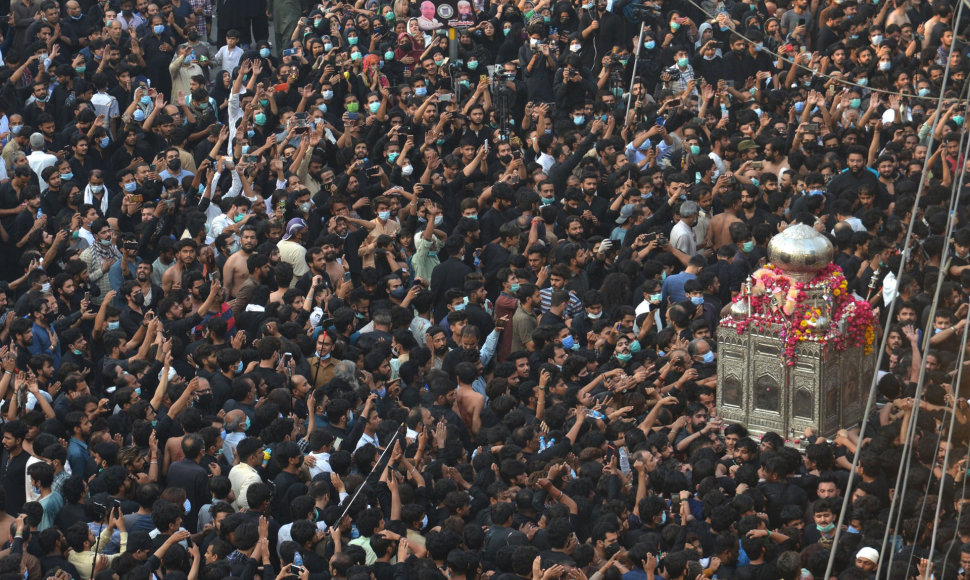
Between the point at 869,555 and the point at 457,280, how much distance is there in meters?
6.41

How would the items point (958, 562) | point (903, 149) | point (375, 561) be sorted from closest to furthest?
point (958, 562)
point (375, 561)
point (903, 149)

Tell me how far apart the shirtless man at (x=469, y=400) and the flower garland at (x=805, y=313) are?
220cm

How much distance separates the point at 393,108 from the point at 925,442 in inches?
392

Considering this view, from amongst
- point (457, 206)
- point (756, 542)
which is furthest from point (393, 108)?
point (756, 542)

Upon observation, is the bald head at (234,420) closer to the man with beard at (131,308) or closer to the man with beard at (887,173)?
the man with beard at (131,308)

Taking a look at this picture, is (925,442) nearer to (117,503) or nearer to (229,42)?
(117,503)

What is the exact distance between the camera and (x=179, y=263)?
17609 millimetres

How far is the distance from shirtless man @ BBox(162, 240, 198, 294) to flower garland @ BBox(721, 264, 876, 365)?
5167mm

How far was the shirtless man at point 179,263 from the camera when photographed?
57.4 feet

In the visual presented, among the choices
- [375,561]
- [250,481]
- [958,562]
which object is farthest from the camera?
[250,481]

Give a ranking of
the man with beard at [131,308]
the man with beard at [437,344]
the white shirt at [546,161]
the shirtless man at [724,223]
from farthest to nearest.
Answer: the white shirt at [546,161] < the shirtless man at [724,223] < the man with beard at [131,308] < the man with beard at [437,344]

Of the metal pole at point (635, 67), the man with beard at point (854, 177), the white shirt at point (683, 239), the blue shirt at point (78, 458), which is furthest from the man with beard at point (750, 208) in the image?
the blue shirt at point (78, 458)

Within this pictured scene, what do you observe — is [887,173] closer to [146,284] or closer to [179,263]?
[179,263]

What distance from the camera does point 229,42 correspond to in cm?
2384
